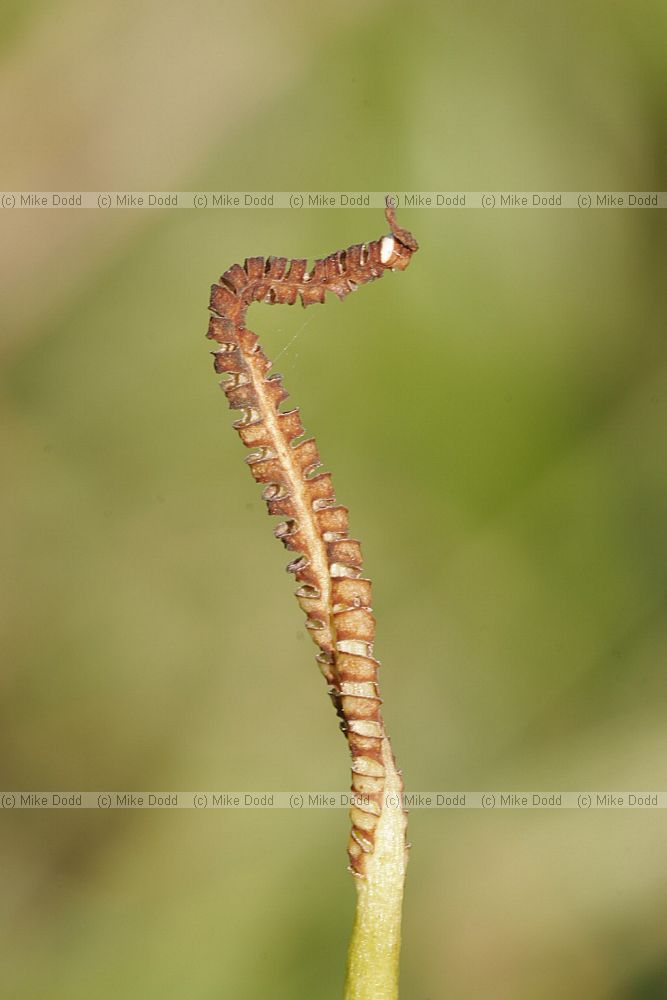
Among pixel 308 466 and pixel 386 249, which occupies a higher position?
pixel 386 249

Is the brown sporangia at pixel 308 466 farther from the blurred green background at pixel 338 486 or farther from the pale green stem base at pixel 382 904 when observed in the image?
the blurred green background at pixel 338 486

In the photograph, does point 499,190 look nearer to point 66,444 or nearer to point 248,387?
point 66,444

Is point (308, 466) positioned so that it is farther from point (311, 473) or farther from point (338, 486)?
point (338, 486)

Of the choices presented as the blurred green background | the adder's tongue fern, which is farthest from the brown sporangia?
the blurred green background

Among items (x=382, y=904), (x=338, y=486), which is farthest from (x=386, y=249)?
(x=338, y=486)

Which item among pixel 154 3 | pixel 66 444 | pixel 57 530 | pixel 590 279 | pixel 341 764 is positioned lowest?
pixel 341 764

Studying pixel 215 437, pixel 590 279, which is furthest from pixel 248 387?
pixel 590 279

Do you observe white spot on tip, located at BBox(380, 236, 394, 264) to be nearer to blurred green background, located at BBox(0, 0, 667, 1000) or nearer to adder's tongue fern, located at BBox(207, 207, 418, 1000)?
adder's tongue fern, located at BBox(207, 207, 418, 1000)
